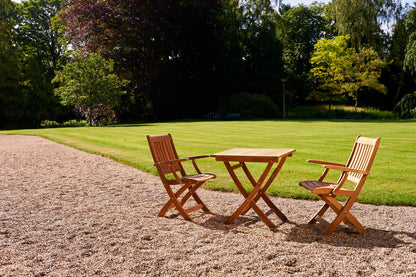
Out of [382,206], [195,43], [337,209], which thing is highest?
[195,43]

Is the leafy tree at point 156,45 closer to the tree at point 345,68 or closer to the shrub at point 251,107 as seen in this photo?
the shrub at point 251,107

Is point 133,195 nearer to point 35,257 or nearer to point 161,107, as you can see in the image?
point 35,257

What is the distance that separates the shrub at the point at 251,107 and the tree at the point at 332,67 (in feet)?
26.0

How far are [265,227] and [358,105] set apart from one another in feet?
136

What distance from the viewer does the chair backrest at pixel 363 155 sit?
4.55m

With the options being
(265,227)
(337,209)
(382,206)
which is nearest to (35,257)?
(265,227)

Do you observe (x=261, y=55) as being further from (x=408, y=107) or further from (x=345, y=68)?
(x=408, y=107)

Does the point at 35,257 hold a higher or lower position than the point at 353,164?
lower

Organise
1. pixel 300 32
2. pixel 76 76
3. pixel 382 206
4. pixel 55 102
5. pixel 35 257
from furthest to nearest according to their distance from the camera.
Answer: pixel 300 32, pixel 55 102, pixel 76 76, pixel 382 206, pixel 35 257

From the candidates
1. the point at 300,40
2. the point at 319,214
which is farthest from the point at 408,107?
the point at 319,214

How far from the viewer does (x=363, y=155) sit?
15.9ft

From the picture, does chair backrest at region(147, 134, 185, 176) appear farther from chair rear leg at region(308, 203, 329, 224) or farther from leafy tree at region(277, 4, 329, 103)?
leafy tree at region(277, 4, 329, 103)

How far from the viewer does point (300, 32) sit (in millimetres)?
50469

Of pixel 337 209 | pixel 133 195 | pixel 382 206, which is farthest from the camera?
pixel 133 195
